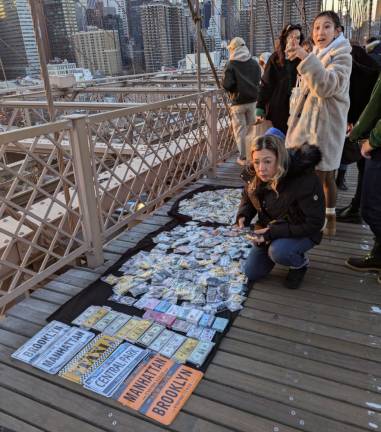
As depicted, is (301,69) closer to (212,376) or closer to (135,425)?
(212,376)

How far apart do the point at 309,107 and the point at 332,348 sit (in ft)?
4.56

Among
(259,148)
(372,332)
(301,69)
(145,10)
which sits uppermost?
(145,10)

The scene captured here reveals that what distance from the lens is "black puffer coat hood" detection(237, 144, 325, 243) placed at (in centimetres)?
192

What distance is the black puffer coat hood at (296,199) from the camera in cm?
192

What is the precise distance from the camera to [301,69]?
204cm

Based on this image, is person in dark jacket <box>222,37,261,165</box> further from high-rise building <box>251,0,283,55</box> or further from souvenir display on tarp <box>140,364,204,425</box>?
high-rise building <box>251,0,283,55</box>

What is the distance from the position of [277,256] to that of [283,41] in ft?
5.18

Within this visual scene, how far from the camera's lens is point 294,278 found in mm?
2051

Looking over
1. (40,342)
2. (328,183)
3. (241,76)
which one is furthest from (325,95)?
(40,342)

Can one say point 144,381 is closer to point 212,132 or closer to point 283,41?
point 283,41

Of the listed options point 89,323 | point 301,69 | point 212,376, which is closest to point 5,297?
Answer: point 89,323

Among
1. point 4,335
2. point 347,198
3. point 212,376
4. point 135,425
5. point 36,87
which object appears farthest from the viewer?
point 36,87

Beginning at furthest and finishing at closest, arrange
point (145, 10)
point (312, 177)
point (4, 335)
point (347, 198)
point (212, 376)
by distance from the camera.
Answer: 1. point (145, 10)
2. point (347, 198)
3. point (312, 177)
4. point (4, 335)
5. point (212, 376)

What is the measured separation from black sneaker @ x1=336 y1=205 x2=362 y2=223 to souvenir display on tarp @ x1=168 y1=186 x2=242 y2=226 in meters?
0.79
